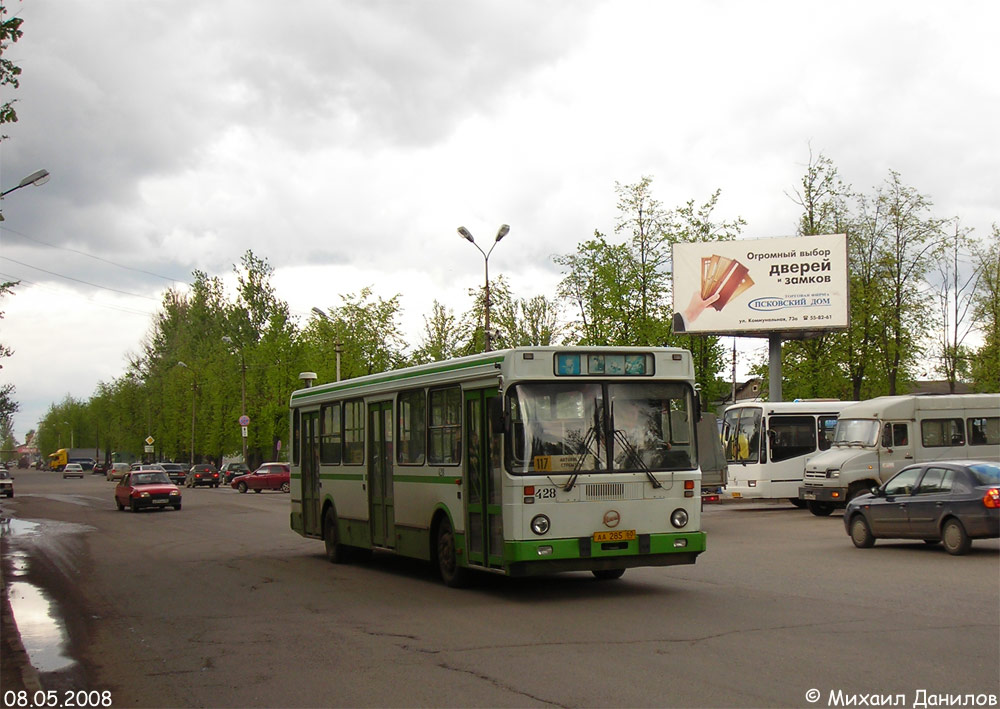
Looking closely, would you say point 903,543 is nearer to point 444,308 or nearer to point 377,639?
point 377,639

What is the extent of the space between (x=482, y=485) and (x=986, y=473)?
9.21m

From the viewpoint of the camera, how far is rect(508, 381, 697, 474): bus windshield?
12945 mm

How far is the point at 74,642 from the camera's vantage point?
35.6 ft

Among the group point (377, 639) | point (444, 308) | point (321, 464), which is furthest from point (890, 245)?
point (377, 639)

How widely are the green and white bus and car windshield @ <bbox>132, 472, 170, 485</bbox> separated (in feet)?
94.6

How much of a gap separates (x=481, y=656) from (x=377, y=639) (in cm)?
150

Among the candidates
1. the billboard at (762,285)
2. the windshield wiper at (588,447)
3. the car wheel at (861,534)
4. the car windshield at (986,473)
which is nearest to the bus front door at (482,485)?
the windshield wiper at (588,447)

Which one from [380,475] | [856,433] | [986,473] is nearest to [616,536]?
[380,475]

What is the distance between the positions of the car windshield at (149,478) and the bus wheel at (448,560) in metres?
29.1

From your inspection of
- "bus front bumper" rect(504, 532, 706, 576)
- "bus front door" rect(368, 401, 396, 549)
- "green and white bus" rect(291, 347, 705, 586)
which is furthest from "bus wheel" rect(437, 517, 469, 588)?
"bus front door" rect(368, 401, 396, 549)

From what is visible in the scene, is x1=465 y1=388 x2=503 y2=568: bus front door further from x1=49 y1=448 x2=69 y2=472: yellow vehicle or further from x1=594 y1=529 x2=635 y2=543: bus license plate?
x1=49 y1=448 x2=69 y2=472: yellow vehicle

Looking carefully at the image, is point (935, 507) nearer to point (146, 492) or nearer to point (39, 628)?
point (39, 628)

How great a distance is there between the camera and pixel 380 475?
16.8 metres

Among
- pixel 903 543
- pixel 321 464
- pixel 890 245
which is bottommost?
pixel 903 543
